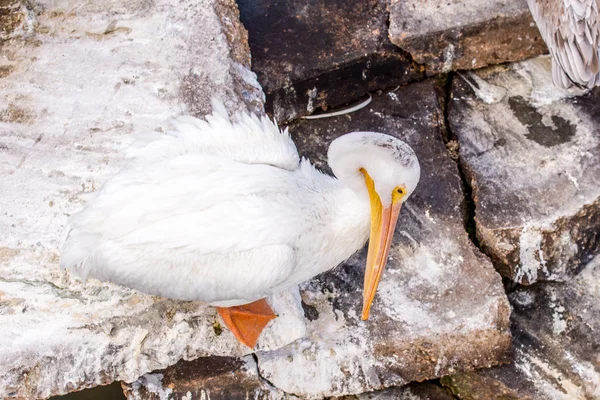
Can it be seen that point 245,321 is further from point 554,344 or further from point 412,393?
point 554,344

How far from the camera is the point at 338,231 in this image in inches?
90.3

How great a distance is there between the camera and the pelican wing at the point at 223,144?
232 centimetres

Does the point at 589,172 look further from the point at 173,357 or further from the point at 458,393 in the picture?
the point at 173,357

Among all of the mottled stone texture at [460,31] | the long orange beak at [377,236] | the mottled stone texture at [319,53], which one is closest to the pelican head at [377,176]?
the long orange beak at [377,236]

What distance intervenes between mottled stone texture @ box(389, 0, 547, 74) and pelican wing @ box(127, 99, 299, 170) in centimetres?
99

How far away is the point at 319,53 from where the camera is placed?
304cm

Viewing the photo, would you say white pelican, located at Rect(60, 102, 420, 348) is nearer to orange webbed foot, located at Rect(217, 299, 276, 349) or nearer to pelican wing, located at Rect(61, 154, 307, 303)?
pelican wing, located at Rect(61, 154, 307, 303)

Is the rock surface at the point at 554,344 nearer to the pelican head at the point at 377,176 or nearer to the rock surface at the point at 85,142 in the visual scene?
the pelican head at the point at 377,176

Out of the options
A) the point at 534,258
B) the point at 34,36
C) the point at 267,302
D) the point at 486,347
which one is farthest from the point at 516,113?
the point at 34,36

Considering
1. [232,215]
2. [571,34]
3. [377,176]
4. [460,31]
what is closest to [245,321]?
[232,215]

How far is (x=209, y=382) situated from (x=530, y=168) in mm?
1484

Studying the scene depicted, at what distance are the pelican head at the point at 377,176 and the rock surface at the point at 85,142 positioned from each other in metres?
0.42

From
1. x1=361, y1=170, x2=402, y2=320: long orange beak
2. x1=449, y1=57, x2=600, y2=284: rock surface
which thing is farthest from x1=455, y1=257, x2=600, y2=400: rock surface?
x1=361, y1=170, x2=402, y2=320: long orange beak

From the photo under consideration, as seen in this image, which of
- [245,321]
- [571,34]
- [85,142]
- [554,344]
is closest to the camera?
[245,321]
